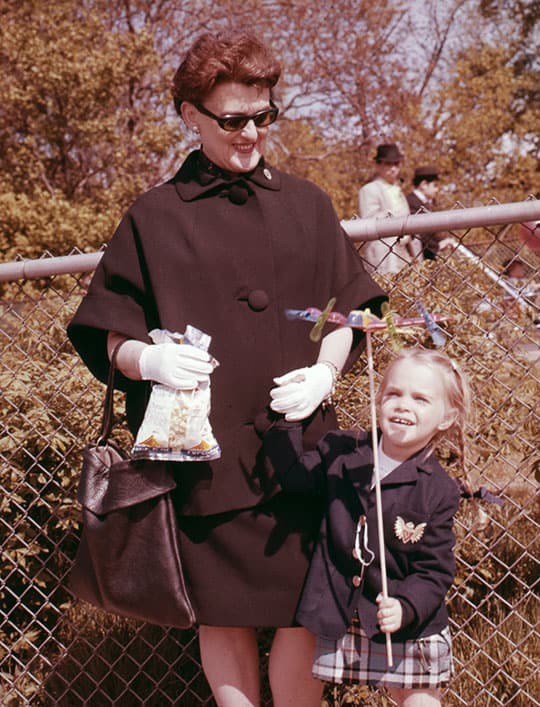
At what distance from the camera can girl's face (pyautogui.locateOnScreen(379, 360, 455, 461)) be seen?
2117 mm

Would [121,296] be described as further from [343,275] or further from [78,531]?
[78,531]

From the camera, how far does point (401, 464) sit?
2.16 m

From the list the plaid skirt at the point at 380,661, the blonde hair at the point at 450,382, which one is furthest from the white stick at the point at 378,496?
the blonde hair at the point at 450,382

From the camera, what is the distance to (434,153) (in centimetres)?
1706

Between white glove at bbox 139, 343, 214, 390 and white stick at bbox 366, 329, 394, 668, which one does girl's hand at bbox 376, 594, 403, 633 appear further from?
white glove at bbox 139, 343, 214, 390

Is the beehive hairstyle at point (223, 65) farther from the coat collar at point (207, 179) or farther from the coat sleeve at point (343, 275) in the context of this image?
the coat sleeve at point (343, 275)

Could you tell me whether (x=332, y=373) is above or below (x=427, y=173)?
below

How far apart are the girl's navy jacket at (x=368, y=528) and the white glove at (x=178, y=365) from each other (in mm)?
232

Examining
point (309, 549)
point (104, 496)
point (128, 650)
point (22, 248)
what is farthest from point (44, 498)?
point (22, 248)

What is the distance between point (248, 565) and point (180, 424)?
0.40 meters

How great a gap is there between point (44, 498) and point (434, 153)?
1491cm

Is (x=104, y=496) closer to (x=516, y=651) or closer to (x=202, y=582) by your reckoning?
(x=202, y=582)

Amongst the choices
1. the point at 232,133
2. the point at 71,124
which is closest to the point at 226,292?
the point at 232,133

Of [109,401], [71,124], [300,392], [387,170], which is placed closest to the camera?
[300,392]
